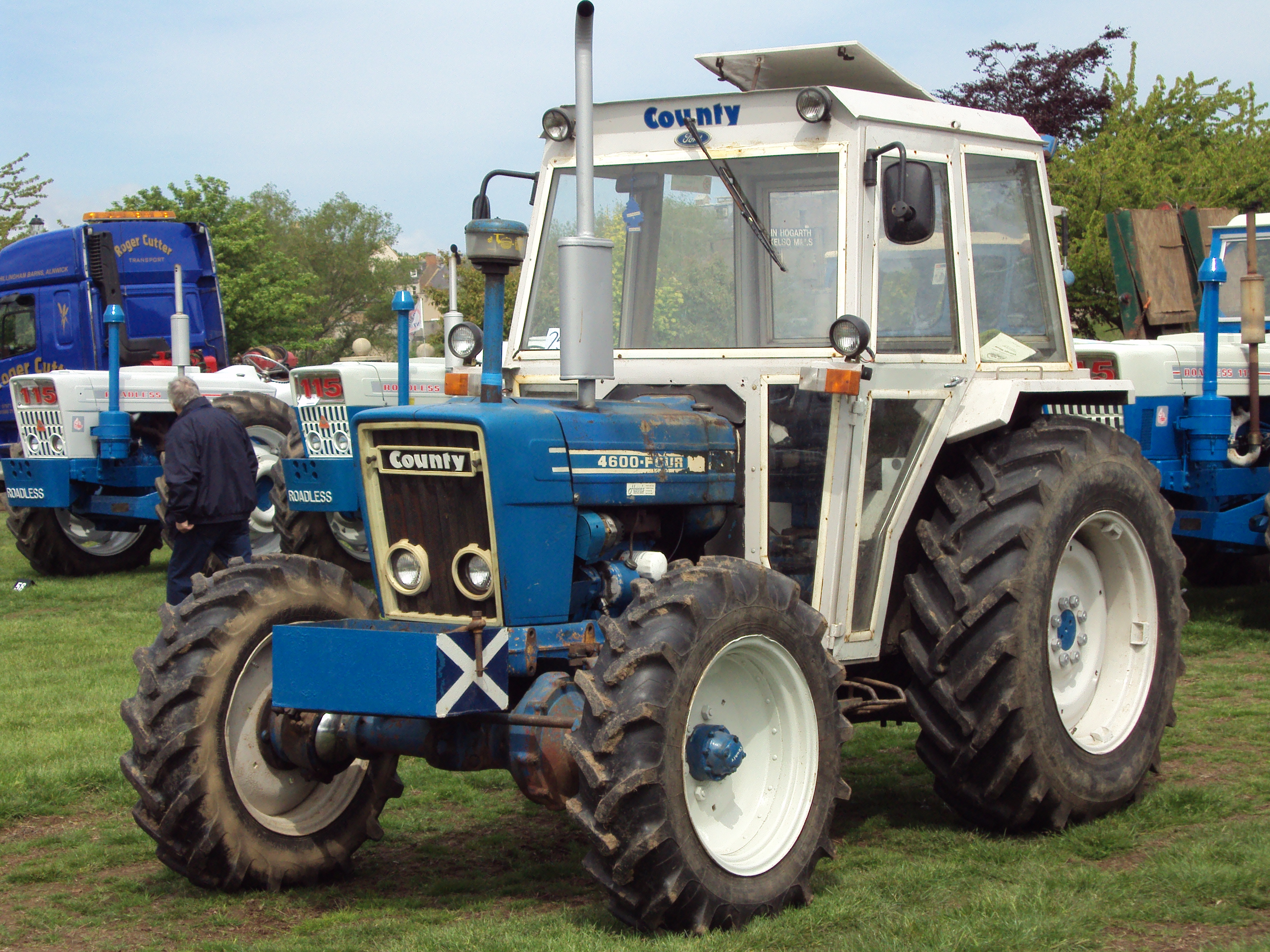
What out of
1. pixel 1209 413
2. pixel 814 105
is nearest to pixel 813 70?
pixel 814 105

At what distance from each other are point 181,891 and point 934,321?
10.6ft

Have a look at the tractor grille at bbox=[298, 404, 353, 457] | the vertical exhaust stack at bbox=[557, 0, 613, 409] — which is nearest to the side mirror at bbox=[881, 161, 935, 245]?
the vertical exhaust stack at bbox=[557, 0, 613, 409]

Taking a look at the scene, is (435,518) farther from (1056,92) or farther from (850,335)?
(1056,92)

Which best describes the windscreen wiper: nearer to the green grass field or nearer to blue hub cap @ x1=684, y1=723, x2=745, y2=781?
blue hub cap @ x1=684, y1=723, x2=745, y2=781

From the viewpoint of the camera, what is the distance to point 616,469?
4383 millimetres

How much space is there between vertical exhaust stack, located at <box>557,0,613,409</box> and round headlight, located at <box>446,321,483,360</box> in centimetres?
96

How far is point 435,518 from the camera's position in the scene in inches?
170

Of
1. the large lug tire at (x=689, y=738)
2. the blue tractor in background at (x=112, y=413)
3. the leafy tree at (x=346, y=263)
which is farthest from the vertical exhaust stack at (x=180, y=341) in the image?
the leafy tree at (x=346, y=263)

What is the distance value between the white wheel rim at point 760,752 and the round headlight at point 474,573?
0.72m

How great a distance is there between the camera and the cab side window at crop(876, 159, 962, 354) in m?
4.87

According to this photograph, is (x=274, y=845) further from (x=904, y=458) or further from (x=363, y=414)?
(x=904, y=458)

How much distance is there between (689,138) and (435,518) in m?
1.70

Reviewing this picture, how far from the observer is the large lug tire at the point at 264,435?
41.2ft

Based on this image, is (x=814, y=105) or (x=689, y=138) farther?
(x=689, y=138)
